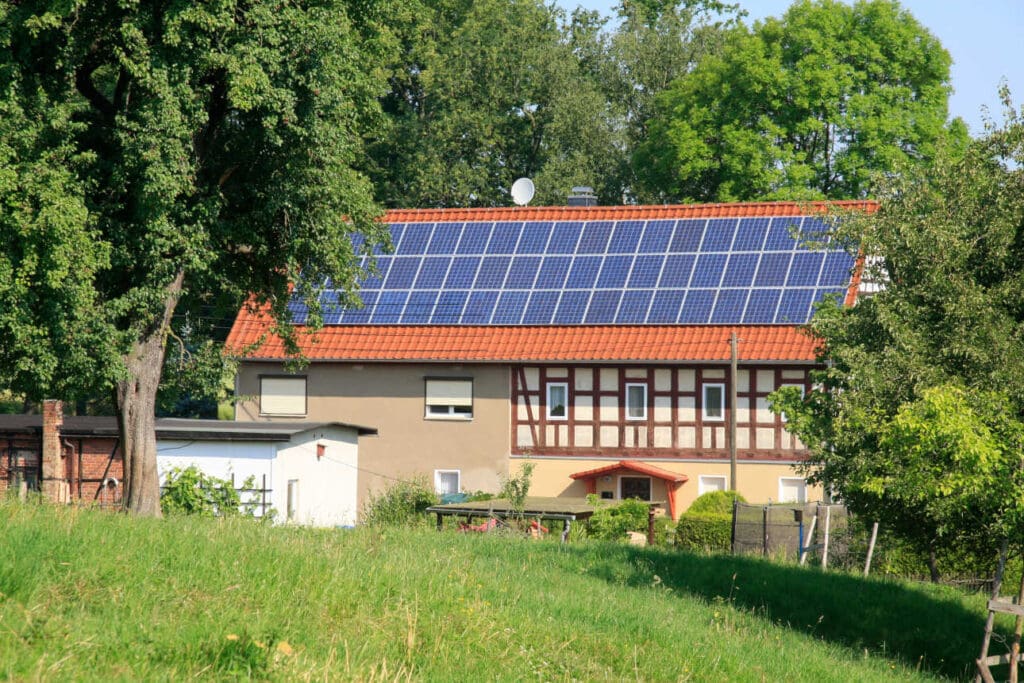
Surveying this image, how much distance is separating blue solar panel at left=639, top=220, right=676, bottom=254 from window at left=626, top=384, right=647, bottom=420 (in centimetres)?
412

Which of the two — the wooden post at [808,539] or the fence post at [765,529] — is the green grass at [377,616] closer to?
the wooden post at [808,539]

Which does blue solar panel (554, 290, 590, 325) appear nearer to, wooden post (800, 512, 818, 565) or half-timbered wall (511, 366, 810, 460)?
half-timbered wall (511, 366, 810, 460)

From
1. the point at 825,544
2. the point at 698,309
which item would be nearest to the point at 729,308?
the point at 698,309

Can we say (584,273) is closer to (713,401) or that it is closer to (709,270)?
(709,270)

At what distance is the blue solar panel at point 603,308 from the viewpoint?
37.7m

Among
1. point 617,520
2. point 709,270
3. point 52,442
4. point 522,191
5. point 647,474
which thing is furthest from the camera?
point 522,191

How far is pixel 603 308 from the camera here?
124ft

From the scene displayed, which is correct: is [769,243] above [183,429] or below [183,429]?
above

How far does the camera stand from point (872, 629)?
1923 cm

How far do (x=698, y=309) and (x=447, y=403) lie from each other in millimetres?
8045

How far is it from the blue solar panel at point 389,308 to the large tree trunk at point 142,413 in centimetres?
1842

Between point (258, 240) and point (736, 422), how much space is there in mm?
18534

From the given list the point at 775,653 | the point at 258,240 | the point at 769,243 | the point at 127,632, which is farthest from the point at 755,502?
the point at 127,632

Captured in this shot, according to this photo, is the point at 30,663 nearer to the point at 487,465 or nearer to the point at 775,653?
the point at 775,653
